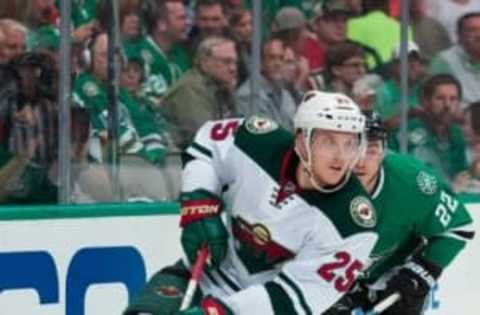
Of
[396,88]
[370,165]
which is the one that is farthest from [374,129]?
[396,88]

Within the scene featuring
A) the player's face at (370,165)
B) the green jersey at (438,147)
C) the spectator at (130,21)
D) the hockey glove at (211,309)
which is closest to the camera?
the hockey glove at (211,309)

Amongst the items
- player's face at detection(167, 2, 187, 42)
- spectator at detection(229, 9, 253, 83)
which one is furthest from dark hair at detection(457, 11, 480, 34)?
player's face at detection(167, 2, 187, 42)

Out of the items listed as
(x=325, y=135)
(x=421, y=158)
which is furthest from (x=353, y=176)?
(x=421, y=158)

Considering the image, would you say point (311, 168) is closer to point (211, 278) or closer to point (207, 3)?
point (211, 278)

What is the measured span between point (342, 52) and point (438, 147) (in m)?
0.75

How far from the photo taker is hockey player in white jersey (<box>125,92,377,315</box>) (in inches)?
200

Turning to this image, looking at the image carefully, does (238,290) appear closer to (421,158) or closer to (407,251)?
(407,251)

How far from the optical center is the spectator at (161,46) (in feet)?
22.6

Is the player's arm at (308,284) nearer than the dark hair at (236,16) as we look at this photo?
Yes

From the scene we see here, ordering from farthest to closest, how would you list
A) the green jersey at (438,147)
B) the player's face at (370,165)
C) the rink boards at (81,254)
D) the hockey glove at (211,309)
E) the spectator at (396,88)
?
the green jersey at (438,147)
the spectator at (396,88)
the rink boards at (81,254)
the player's face at (370,165)
the hockey glove at (211,309)

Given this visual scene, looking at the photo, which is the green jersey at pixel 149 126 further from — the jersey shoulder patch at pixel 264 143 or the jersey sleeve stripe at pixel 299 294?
the jersey sleeve stripe at pixel 299 294

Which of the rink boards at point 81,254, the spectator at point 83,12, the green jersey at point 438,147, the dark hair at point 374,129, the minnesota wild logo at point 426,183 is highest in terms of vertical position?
the spectator at point 83,12

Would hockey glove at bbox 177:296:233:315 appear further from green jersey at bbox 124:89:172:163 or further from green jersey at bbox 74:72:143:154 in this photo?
green jersey at bbox 124:89:172:163

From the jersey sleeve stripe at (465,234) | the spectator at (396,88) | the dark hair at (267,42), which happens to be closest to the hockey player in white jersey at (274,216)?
the jersey sleeve stripe at (465,234)
